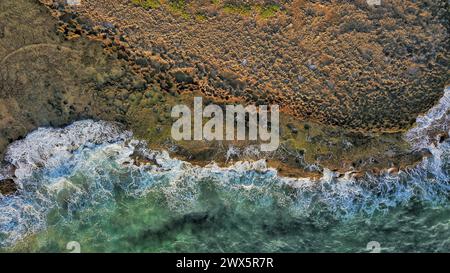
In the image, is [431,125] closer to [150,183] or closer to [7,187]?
[150,183]

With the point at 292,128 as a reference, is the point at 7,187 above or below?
A: below

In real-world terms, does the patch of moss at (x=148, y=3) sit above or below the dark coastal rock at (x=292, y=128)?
above

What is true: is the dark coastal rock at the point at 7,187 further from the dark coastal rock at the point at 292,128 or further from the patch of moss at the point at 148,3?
the dark coastal rock at the point at 292,128

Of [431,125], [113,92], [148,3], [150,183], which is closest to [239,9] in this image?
[148,3]

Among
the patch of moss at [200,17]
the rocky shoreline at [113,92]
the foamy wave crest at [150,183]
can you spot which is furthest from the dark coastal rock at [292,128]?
the patch of moss at [200,17]

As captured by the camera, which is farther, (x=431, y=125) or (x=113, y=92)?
(x=113, y=92)

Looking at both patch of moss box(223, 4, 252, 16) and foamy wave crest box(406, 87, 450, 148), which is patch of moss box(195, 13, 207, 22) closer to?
patch of moss box(223, 4, 252, 16)
